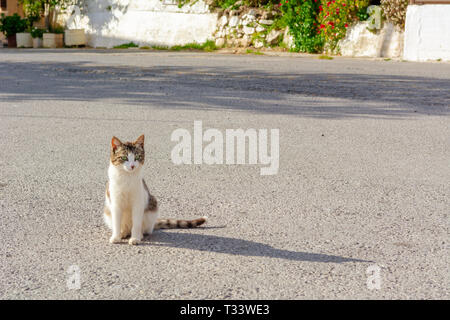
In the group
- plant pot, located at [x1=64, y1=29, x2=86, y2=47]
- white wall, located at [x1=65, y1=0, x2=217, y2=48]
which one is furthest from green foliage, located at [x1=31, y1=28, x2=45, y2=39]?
plant pot, located at [x1=64, y1=29, x2=86, y2=47]

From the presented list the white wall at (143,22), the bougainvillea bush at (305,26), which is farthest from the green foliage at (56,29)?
the bougainvillea bush at (305,26)

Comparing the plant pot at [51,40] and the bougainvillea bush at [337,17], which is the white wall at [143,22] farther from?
the bougainvillea bush at [337,17]

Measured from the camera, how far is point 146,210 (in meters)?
3.75

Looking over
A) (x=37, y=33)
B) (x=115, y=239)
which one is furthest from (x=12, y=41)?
(x=115, y=239)

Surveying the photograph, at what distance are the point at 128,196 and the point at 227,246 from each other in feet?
1.98

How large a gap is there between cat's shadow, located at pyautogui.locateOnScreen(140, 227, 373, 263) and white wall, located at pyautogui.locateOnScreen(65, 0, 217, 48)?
65.2 feet

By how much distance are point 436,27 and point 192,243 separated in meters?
15.5

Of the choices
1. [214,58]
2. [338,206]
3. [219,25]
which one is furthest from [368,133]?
[219,25]

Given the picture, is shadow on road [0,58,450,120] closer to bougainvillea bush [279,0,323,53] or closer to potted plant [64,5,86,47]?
bougainvillea bush [279,0,323,53]

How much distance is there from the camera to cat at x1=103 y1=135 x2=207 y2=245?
11.8ft

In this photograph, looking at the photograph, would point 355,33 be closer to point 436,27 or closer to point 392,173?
point 436,27

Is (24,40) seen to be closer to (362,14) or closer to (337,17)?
(337,17)

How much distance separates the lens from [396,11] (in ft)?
59.6

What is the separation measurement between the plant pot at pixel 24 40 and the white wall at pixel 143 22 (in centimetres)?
180
